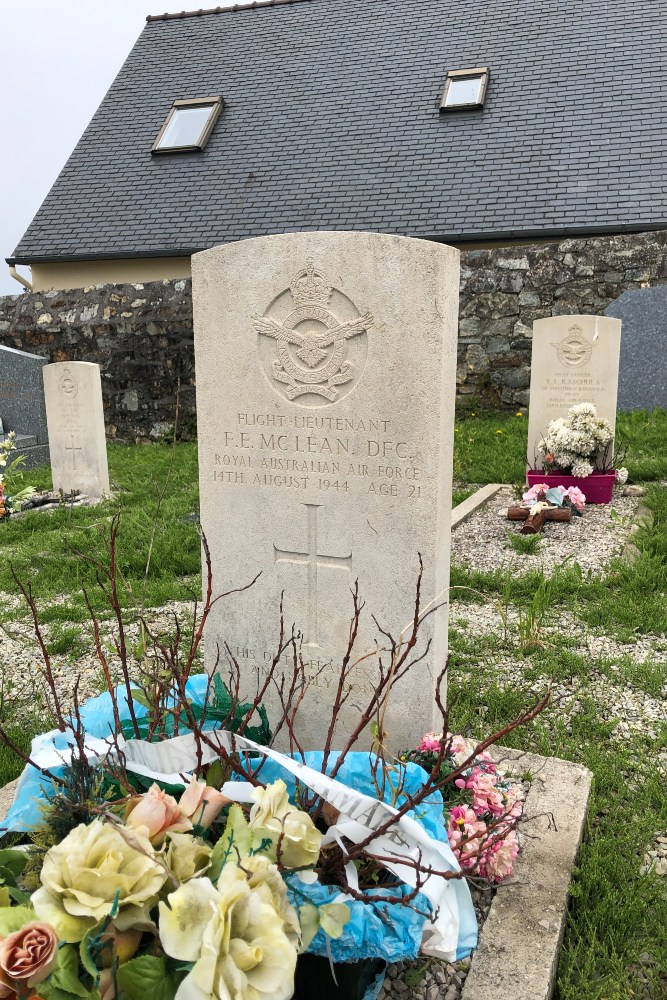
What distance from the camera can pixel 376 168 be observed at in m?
12.3

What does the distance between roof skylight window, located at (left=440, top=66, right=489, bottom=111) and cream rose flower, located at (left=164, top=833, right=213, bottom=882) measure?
13.3 meters

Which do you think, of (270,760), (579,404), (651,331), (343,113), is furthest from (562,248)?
(270,760)

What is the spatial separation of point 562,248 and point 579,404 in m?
3.58

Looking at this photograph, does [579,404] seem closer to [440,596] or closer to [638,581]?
[638,581]

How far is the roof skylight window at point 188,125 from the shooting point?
13.9 metres

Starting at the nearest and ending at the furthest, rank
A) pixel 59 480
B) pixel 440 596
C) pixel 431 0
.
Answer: pixel 440 596
pixel 59 480
pixel 431 0

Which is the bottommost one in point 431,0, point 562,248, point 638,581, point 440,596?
point 638,581

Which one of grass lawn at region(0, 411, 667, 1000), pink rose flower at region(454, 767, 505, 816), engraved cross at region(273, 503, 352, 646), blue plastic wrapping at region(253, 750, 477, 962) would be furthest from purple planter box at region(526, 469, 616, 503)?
blue plastic wrapping at region(253, 750, 477, 962)

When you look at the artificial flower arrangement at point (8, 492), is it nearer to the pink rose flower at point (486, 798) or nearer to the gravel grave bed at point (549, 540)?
the gravel grave bed at point (549, 540)

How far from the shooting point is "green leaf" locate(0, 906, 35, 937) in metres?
1.34

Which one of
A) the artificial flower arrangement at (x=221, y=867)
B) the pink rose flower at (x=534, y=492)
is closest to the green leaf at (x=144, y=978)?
the artificial flower arrangement at (x=221, y=867)

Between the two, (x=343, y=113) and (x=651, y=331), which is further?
(x=343, y=113)

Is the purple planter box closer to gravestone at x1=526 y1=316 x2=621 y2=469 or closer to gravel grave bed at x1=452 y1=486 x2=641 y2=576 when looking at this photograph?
gravel grave bed at x1=452 y1=486 x2=641 y2=576

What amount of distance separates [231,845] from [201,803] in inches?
7.9
